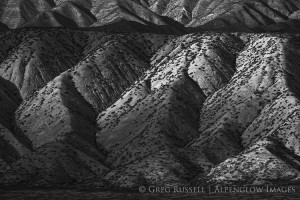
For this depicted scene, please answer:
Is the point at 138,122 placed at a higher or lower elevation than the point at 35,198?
higher

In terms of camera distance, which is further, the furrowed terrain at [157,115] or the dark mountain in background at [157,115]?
the furrowed terrain at [157,115]

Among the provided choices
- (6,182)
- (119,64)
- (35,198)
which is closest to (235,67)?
(119,64)

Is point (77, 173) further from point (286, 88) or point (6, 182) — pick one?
point (286, 88)

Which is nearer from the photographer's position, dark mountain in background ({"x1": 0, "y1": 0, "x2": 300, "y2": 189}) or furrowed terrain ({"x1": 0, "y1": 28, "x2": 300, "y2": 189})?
dark mountain in background ({"x1": 0, "y1": 0, "x2": 300, "y2": 189})

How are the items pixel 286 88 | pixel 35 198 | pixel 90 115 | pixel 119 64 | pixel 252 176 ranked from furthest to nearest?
pixel 119 64
pixel 90 115
pixel 286 88
pixel 252 176
pixel 35 198
